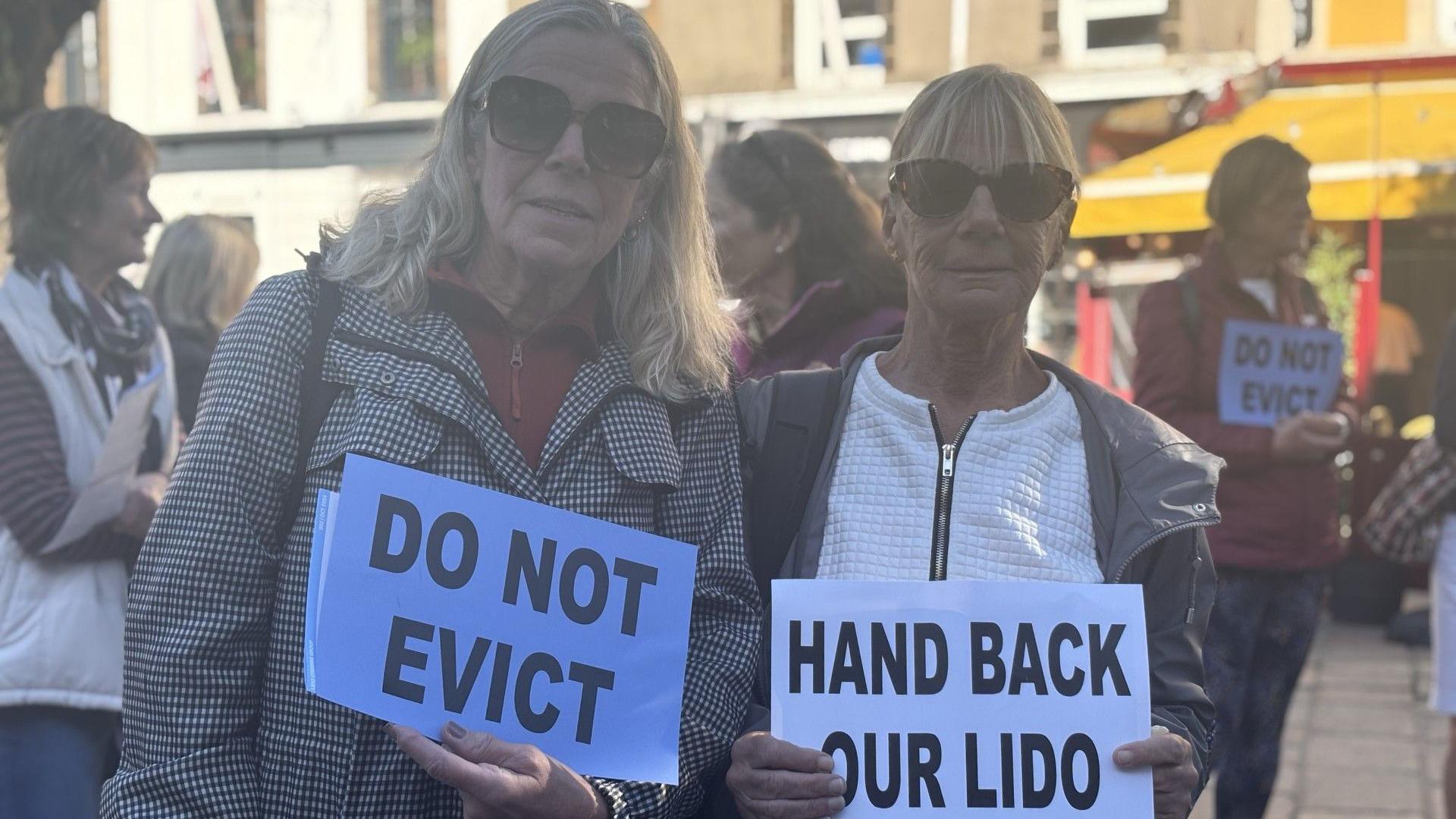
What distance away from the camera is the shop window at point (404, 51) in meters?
18.2

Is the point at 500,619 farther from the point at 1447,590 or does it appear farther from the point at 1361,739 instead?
the point at 1361,739

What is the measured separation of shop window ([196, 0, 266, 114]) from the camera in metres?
18.7

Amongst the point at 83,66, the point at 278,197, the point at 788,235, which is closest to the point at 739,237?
the point at 788,235

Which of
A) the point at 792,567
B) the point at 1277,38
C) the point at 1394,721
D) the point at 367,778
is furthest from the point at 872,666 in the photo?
the point at 1277,38

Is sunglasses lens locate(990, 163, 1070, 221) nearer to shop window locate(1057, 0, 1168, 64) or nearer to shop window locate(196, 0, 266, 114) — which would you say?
shop window locate(1057, 0, 1168, 64)

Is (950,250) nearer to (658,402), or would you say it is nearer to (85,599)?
(658,402)

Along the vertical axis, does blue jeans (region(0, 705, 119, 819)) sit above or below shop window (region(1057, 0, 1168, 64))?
below

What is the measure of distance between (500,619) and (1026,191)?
93cm

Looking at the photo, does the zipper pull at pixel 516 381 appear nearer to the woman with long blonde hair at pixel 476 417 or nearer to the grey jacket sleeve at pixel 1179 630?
the woman with long blonde hair at pixel 476 417

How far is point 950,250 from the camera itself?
2.25 meters

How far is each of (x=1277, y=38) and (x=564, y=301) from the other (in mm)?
13729

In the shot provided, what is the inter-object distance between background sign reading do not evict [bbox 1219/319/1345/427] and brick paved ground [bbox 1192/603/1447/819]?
190cm

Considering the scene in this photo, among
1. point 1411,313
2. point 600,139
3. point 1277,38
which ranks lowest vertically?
point 1411,313

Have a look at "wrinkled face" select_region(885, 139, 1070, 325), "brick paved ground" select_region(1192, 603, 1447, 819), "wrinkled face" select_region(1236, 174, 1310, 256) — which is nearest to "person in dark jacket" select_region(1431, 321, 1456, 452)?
"wrinkled face" select_region(1236, 174, 1310, 256)
